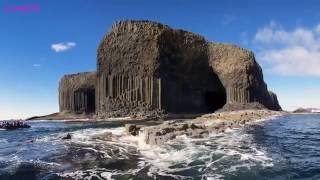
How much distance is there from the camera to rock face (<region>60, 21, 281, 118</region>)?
100 metres

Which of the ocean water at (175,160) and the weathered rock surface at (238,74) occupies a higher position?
the weathered rock surface at (238,74)

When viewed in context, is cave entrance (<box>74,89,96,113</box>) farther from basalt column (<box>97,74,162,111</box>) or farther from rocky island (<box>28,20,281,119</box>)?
basalt column (<box>97,74,162,111</box>)

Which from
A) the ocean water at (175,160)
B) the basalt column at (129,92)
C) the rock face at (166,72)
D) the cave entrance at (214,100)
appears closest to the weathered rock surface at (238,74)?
the rock face at (166,72)

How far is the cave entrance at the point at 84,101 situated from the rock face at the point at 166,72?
28.2 metres

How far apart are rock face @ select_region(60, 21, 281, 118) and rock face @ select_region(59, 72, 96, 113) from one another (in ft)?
92.0

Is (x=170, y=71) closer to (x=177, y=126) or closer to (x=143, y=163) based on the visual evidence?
(x=177, y=126)

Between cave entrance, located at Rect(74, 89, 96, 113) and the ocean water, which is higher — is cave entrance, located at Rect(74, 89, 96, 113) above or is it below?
above

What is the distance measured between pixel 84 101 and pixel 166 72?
1706 inches

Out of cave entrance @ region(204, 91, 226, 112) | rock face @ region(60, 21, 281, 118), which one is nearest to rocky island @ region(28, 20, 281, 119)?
rock face @ region(60, 21, 281, 118)

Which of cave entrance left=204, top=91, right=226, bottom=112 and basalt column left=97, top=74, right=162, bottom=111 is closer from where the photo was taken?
basalt column left=97, top=74, right=162, bottom=111

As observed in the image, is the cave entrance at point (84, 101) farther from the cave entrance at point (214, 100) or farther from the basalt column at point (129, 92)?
the cave entrance at point (214, 100)

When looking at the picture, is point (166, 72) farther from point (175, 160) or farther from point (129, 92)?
point (175, 160)

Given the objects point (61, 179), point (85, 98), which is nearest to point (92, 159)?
point (61, 179)

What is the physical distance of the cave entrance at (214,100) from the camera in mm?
114688
